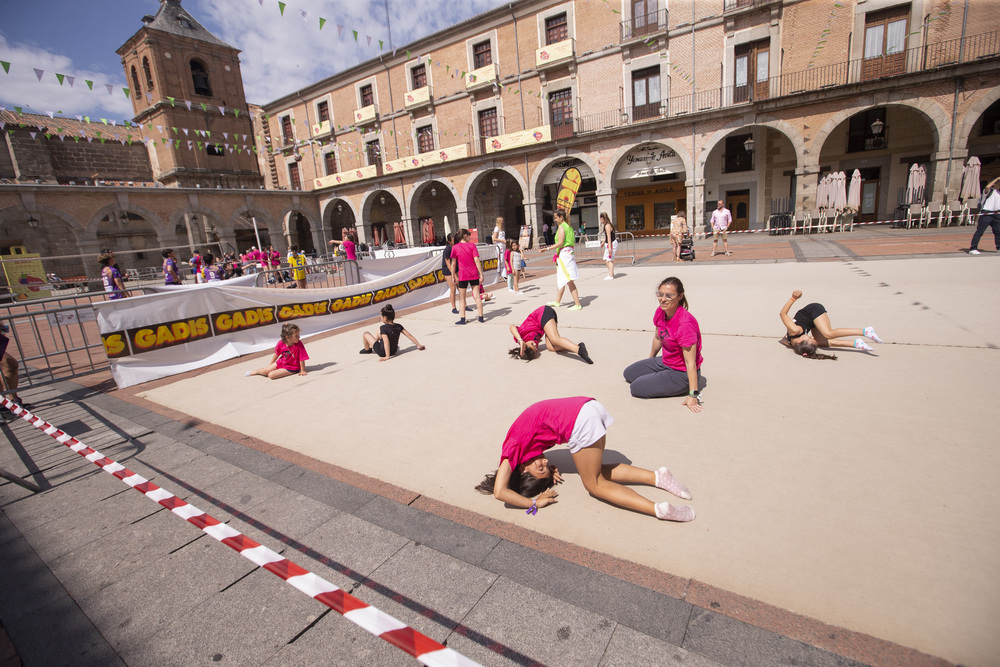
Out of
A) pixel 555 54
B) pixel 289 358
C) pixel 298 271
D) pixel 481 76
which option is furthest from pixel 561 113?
pixel 289 358

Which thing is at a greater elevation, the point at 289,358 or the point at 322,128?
the point at 322,128

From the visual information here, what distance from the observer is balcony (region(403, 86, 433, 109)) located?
26562mm

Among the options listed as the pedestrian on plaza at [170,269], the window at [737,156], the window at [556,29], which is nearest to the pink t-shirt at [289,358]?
the pedestrian on plaza at [170,269]

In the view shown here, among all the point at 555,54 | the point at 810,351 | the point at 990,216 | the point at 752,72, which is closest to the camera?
the point at 810,351

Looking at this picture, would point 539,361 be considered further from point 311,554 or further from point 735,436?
point 311,554

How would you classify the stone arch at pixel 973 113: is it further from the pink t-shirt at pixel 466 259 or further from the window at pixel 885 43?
the pink t-shirt at pixel 466 259

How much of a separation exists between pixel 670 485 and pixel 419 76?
3048cm

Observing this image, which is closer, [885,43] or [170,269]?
[170,269]

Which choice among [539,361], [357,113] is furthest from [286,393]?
[357,113]

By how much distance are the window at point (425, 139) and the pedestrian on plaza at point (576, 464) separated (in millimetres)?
28234

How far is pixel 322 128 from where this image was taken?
31.6 meters

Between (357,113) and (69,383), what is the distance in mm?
27656

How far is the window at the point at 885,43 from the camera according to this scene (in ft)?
54.5

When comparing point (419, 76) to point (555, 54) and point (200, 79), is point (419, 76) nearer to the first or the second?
point (555, 54)
